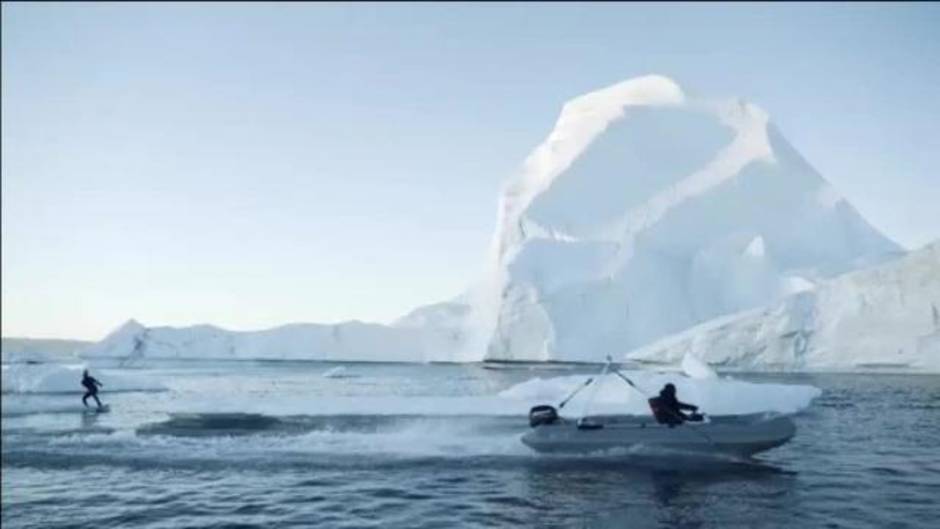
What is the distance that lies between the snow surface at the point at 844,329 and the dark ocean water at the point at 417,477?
67.2ft

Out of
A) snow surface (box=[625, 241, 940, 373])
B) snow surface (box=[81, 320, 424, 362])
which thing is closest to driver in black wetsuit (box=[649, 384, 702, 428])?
snow surface (box=[625, 241, 940, 373])

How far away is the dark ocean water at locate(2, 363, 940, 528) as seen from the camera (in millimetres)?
10914

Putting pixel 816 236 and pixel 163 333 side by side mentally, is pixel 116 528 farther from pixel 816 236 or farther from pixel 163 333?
pixel 163 333

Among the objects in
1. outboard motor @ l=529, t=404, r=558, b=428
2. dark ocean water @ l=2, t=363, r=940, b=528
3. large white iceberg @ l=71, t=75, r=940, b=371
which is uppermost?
large white iceberg @ l=71, t=75, r=940, b=371

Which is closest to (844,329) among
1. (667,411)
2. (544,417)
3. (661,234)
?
(661,234)

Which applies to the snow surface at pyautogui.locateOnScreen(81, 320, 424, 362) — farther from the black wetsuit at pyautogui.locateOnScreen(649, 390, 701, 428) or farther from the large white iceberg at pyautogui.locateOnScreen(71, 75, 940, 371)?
the black wetsuit at pyautogui.locateOnScreen(649, 390, 701, 428)

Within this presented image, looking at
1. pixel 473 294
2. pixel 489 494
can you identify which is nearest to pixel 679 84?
pixel 473 294

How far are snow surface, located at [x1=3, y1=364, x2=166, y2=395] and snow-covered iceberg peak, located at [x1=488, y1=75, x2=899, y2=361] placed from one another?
36641mm

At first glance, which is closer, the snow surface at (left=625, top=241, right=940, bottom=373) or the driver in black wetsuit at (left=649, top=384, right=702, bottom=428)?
the driver in black wetsuit at (left=649, top=384, right=702, bottom=428)

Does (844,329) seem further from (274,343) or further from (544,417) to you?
(274,343)

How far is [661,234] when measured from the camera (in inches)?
2758

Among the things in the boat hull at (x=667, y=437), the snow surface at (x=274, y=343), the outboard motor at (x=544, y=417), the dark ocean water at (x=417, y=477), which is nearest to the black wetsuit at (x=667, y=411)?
the boat hull at (x=667, y=437)

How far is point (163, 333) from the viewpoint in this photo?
343ft

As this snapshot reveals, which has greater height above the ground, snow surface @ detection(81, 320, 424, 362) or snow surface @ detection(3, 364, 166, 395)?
snow surface @ detection(81, 320, 424, 362)
